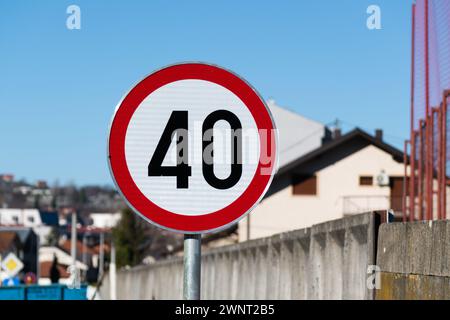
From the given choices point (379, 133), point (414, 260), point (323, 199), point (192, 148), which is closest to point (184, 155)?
point (192, 148)

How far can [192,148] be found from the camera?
464cm

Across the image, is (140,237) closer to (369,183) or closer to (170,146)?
(369,183)

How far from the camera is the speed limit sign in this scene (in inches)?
182

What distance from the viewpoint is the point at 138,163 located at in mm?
4660

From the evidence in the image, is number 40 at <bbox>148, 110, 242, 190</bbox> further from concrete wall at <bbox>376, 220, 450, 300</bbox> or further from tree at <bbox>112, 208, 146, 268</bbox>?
tree at <bbox>112, 208, 146, 268</bbox>

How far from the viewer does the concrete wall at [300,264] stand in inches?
323

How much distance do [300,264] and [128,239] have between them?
105 meters

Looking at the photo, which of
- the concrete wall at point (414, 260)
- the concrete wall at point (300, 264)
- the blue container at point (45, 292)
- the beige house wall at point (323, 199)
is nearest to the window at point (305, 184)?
the beige house wall at point (323, 199)

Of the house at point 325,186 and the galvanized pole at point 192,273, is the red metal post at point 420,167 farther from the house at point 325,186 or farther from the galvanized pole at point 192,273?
the house at point 325,186

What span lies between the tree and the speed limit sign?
109 meters

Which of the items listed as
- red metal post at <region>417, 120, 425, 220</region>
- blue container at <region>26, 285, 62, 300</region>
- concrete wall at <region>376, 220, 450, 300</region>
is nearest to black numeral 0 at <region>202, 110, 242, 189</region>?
concrete wall at <region>376, 220, 450, 300</region>

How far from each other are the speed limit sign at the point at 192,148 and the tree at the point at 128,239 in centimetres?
10898

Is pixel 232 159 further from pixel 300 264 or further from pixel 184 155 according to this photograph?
pixel 300 264
